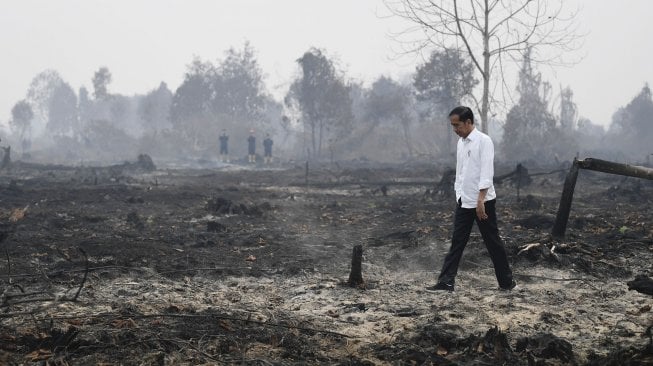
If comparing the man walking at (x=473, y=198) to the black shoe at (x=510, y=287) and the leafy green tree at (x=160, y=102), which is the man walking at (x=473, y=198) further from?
the leafy green tree at (x=160, y=102)

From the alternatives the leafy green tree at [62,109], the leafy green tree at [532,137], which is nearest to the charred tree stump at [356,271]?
Answer: the leafy green tree at [532,137]

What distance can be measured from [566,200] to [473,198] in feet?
7.45

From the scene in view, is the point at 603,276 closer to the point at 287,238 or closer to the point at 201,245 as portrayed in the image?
the point at 287,238

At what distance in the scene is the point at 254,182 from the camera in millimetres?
21250

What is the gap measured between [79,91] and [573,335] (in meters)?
86.5

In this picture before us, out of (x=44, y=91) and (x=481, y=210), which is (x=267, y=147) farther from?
(x=44, y=91)

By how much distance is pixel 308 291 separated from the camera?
5.58 m

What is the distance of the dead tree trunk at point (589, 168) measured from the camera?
569cm

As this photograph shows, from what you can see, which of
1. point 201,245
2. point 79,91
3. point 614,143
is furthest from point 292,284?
point 79,91

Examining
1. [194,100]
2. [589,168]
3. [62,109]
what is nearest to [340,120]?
[194,100]

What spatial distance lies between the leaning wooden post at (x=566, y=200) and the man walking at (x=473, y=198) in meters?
1.90

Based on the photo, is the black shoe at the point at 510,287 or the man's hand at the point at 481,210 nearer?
the man's hand at the point at 481,210

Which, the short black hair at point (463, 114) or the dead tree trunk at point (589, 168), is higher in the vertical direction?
the short black hair at point (463, 114)

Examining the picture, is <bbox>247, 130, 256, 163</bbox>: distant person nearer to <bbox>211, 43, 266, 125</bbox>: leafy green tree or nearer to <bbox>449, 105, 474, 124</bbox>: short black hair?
<bbox>211, 43, 266, 125</bbox>: leafy green tree
